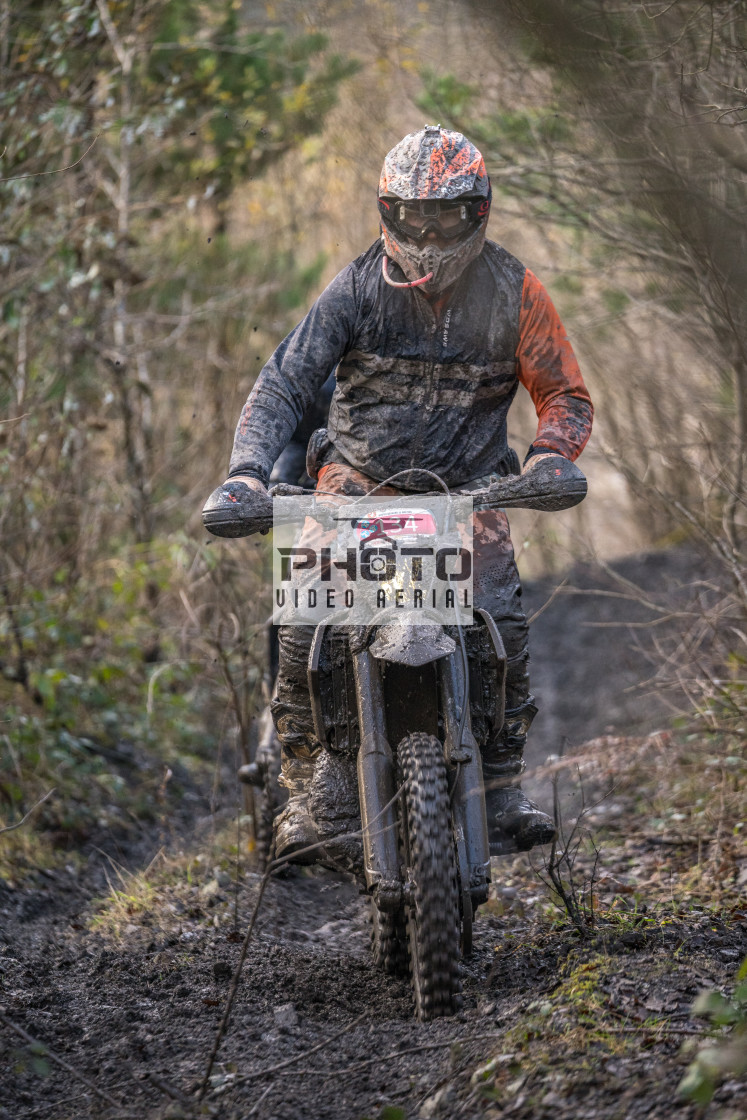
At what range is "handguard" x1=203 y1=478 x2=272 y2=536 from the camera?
3715 mm

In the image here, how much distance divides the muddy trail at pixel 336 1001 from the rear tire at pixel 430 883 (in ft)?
0.33

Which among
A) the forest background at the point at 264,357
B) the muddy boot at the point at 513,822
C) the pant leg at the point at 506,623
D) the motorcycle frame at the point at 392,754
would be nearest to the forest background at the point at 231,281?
the forest background at the point at 264,357

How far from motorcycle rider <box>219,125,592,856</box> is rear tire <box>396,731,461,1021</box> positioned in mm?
660

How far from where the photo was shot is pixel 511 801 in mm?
4047

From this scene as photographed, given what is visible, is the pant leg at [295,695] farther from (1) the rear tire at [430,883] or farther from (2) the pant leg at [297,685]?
(1) the rear tire at [430,883]

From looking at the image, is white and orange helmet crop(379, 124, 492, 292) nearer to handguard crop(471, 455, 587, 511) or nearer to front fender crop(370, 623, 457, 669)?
handguard crop(471, 455, 587, 511)

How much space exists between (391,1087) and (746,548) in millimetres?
A: 4950

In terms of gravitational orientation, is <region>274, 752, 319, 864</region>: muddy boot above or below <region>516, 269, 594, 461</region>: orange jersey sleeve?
below

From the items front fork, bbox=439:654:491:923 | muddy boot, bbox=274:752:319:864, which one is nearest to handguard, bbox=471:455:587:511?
front fork, bbox=439:654:491:923

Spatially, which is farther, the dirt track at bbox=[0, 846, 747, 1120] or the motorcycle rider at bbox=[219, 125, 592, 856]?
the motorcycle rider at bbox=[219, 125, 592, 856]

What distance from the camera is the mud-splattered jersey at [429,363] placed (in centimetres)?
430

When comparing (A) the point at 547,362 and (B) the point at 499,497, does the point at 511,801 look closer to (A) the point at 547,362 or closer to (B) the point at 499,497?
(B) the point at 499,497

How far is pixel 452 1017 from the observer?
3461 mm

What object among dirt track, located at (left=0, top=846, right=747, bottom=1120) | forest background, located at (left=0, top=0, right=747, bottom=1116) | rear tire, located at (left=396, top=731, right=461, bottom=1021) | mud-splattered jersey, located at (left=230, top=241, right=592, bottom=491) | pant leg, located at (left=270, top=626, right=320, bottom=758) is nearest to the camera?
dirt track, located at (left=0, top=846, right=747, bottom=1120)
